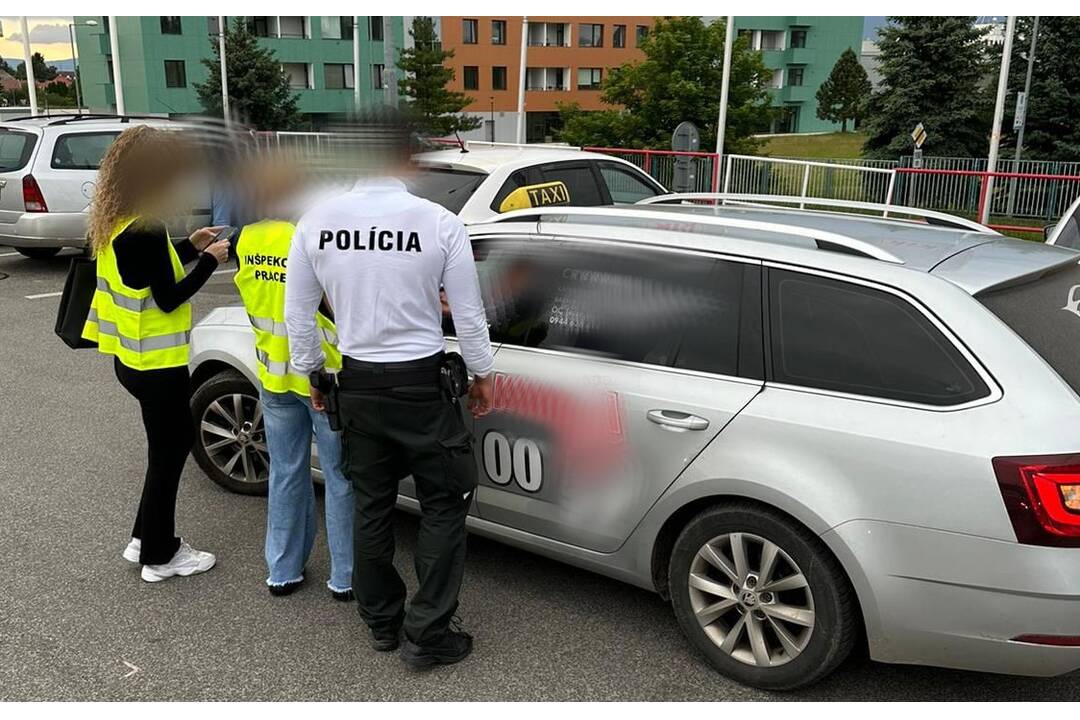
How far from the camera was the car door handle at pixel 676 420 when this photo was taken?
10.2ft

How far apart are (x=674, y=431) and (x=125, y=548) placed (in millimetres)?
2574

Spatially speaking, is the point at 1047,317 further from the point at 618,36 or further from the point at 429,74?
the point at 618,36

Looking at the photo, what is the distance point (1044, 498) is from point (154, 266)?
3039 mm

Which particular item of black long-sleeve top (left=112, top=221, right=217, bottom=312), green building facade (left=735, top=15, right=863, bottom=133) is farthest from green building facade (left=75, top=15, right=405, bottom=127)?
black long-sleeve top (left=112, top=221, right=217, bottom=312)

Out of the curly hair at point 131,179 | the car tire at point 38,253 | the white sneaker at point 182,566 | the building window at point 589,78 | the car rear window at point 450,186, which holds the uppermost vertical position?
the building window at point 589,78

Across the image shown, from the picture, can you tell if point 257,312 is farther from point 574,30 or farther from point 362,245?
point 574,30

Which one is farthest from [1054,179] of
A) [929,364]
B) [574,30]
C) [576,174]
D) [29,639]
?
[574,30]

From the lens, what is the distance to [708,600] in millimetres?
3236

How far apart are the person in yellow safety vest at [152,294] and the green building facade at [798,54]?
68.5m

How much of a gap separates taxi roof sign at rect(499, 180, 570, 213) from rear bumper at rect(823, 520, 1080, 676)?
14.3 ft

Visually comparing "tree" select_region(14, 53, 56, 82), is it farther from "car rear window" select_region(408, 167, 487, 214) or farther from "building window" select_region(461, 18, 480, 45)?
"car rear window" select_region(408, 167, 487, 214)

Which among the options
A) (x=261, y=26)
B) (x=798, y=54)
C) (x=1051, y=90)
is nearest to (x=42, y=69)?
(x=261, y=26)

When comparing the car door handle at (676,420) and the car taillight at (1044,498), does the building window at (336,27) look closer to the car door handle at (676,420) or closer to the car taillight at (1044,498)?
the car door handle at (676,420)

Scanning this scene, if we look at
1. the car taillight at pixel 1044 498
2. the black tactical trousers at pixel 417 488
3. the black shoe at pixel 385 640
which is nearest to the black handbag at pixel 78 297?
the black tactical trousers at pixel 417 488
